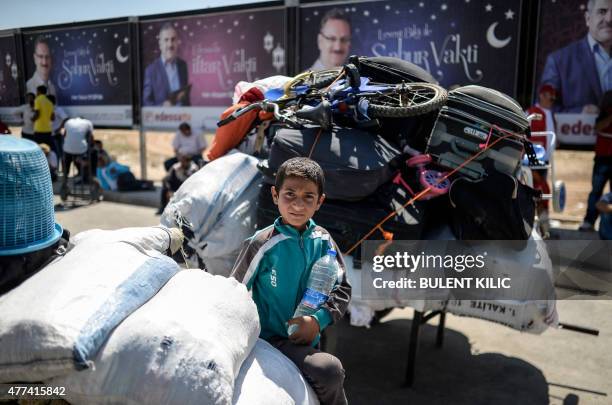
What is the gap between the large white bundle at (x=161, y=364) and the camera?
4.57ft

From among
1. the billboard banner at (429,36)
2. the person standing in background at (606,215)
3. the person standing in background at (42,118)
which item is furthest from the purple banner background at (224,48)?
the person standing in background at (606,215)

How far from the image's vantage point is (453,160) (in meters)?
3.09

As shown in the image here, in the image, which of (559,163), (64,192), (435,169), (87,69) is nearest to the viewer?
(435,169)

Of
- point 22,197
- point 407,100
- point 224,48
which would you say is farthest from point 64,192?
point 22,197

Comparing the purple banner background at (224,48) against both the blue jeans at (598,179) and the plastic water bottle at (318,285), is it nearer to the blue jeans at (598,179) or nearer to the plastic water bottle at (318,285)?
the blue jeans at (598,179)

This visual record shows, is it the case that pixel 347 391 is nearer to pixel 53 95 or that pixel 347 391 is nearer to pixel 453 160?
pixel 453 160

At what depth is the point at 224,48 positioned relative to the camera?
10.8 m

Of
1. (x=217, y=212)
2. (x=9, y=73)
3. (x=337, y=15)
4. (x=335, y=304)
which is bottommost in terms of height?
(x=335, y=304)

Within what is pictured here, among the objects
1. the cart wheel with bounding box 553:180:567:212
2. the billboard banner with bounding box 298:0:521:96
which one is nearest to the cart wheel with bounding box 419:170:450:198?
the cart wheel with bounding box 553:180:567:212

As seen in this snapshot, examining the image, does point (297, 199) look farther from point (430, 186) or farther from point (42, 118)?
point (42, 118)

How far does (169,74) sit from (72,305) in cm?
1089

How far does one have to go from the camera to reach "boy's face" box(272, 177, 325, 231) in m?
1.95

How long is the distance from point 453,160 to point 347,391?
159 cm

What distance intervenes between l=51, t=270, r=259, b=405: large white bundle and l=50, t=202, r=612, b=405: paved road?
1969 mm
